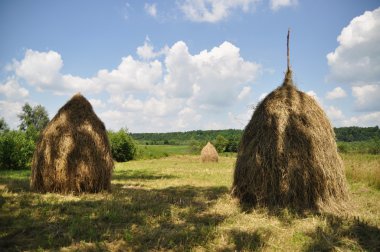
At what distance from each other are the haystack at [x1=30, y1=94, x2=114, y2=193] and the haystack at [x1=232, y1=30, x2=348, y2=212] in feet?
16.0

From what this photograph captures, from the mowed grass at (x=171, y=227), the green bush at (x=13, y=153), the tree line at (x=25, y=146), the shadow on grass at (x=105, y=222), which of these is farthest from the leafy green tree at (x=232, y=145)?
the shadow on grass at (x=105, y=222)

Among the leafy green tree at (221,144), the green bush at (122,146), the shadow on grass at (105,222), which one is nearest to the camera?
the shadow on grass at (105,222)

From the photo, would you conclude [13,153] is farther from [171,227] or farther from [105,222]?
[171,227]

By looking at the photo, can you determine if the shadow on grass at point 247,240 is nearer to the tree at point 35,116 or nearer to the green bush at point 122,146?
the green bush at point 122,146

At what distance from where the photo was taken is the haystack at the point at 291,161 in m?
8.27

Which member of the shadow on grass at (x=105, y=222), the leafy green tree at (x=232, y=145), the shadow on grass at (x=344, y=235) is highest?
the leafy green tree at (x=232, y=145)

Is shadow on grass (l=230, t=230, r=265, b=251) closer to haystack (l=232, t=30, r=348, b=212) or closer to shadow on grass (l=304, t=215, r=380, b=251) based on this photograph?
shadow on grass (l=304, t=215, r=380, b=251)

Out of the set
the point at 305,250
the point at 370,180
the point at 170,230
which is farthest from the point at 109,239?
the point at 370,180

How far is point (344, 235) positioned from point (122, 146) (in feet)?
136

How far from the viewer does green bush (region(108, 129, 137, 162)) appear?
45.0 meters

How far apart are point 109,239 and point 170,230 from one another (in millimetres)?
1212

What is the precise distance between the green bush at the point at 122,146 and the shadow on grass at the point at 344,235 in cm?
4035

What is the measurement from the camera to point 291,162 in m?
8.32

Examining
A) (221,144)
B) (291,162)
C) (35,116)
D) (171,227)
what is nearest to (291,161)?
(291,162)
